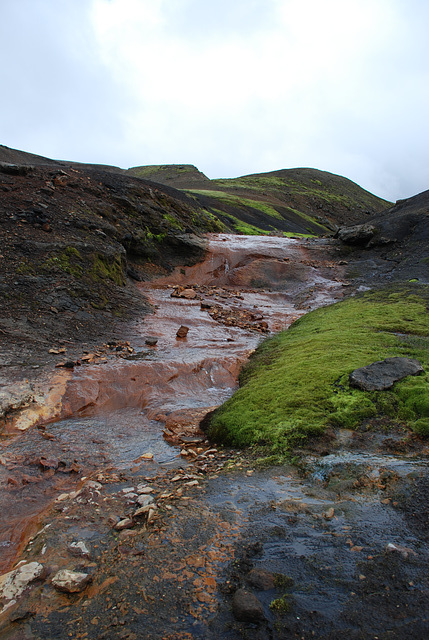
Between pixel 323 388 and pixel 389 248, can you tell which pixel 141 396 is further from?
pixel 389 248

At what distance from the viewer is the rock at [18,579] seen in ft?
9.57

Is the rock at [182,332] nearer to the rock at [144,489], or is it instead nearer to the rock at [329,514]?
the rock at [144,489]

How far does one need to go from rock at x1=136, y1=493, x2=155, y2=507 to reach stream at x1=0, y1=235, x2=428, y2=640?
162 millimetres

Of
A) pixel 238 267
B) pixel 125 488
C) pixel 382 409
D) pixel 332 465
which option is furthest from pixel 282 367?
pixel 238 267

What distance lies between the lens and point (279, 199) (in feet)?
219

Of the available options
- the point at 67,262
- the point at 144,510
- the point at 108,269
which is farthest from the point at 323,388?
the point at 108,269

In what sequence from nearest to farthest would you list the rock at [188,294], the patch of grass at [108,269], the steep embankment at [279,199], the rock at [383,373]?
the rock at [383,373]
the patch of grass at [108,269]
the rock at [188,294]
the steep embankment at [279,199]

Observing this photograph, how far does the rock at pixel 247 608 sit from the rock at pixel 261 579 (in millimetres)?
135

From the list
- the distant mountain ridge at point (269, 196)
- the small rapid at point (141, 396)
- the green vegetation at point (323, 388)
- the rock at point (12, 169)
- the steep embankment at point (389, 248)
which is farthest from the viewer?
the distant mountain ridge at point (269, 196)

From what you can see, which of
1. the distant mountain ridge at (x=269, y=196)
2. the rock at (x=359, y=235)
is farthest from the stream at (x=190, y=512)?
the distant mountain ridge at (x=269, y=196)

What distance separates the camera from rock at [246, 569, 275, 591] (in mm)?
2742

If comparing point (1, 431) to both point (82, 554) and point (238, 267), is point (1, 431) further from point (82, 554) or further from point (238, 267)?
point (238, 267)

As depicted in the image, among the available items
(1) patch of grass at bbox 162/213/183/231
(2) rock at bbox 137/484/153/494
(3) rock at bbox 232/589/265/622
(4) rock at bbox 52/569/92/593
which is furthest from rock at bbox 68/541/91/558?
(1) patch of grass at bbox 162/213/183/231

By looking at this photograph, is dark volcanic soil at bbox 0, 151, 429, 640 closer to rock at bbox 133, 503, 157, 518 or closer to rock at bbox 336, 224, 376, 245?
rock at bbox 133, 503, 157, 518
